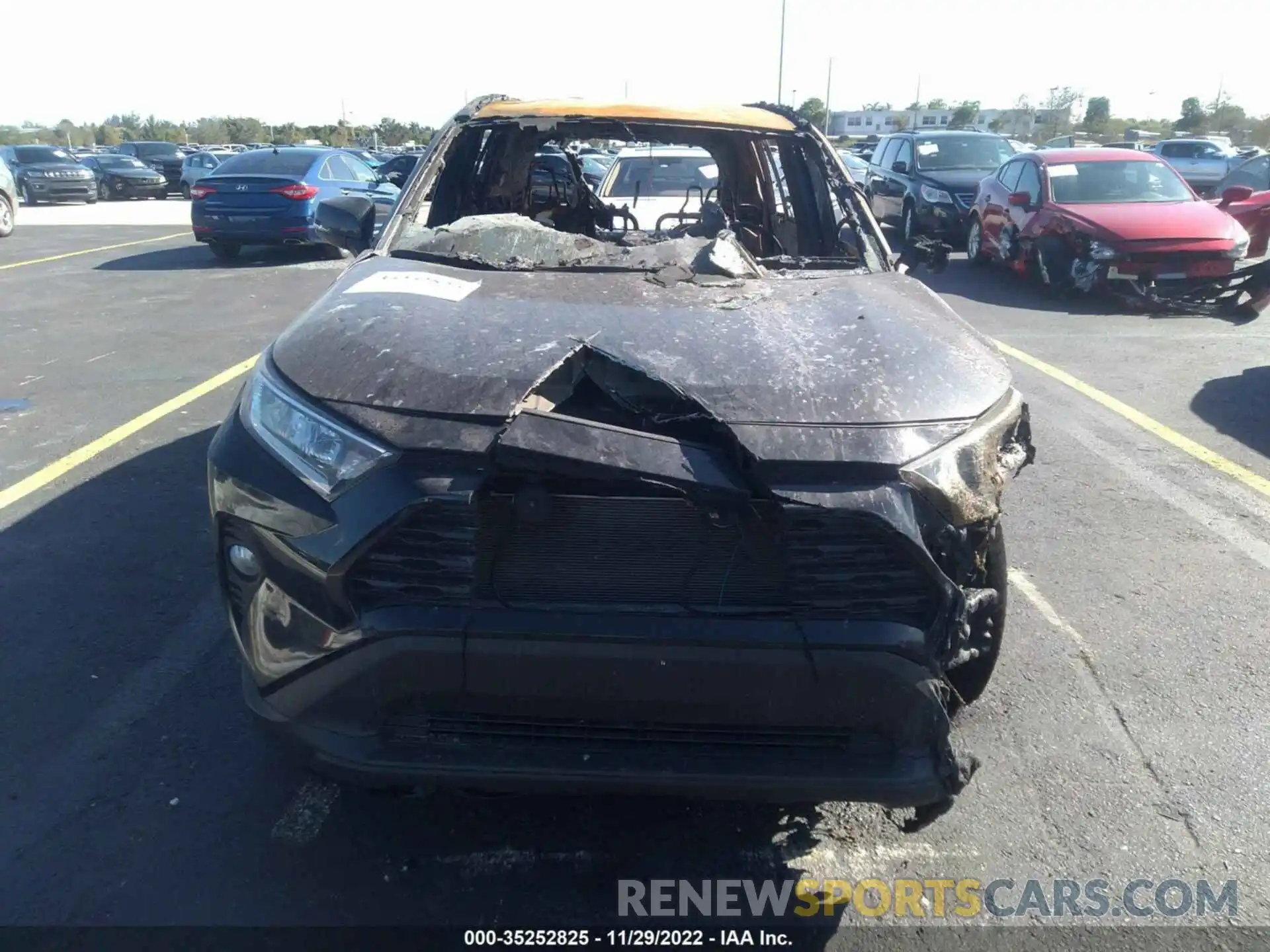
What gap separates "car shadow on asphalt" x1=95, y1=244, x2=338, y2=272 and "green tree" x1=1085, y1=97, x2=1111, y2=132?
6162 centimetres

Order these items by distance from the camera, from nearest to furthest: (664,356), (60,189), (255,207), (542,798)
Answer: (664,356) < (542,798) < (255,207) < (60,189)

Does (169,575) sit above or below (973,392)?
below

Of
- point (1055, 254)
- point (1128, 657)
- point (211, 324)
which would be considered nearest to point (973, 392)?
point (1128, 657)

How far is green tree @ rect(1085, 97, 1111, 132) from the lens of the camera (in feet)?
211

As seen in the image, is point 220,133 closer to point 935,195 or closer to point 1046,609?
point 935,195

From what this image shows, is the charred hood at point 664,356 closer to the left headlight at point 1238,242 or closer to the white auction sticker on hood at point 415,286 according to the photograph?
the white auction sticker on hood at point 415,286

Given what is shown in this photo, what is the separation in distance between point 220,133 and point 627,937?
233ft

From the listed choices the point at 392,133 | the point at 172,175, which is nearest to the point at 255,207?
the point at 172,175

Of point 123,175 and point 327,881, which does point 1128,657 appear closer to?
point 327,881

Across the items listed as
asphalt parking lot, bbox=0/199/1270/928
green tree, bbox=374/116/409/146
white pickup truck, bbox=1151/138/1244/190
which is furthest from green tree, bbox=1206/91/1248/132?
asphalt parking lot, bbox=0/199/1270/928

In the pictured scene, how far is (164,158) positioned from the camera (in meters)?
30.4

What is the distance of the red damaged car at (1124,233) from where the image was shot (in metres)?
10.4

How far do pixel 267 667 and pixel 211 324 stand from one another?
7.85 meters

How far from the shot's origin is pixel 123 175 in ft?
89.5
